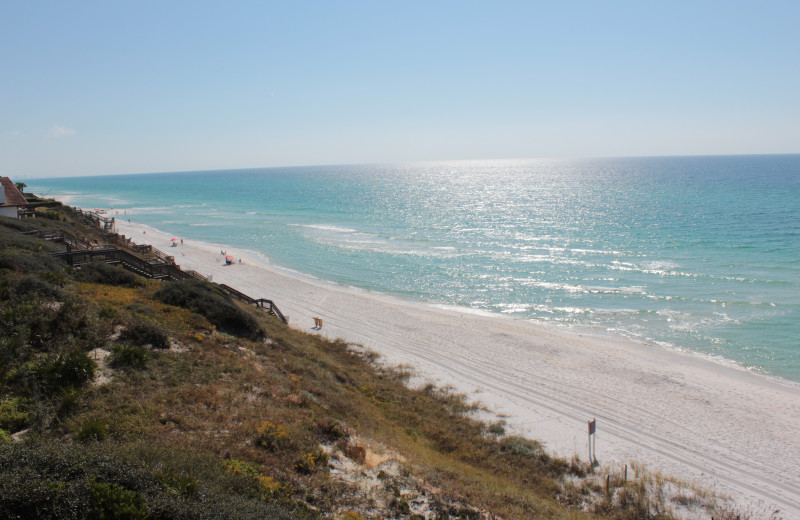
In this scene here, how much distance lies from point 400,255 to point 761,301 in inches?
1244

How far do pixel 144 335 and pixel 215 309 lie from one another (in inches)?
186

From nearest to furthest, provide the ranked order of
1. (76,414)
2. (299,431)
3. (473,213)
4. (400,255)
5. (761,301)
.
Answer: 1. (76,414)
2. (299,431)
3. (761,301)
4. (400,255)
5. (473,213)

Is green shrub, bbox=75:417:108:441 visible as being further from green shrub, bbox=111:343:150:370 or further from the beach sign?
the beach sign

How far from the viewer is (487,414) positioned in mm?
17016

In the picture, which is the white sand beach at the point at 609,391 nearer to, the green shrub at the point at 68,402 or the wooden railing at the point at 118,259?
the wooden railing at the point at 118,259

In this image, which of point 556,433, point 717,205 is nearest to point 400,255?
point 556,433

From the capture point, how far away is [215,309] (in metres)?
18.0

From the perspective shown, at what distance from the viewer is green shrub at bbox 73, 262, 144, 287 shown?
18.9 metres

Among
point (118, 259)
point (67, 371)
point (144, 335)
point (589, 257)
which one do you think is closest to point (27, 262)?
point (118, 259)

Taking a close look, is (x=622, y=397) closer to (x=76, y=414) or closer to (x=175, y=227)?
(x=76, y=414)

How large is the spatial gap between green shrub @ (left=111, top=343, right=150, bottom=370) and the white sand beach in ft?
40.4

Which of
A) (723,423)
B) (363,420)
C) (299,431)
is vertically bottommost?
(723,423)

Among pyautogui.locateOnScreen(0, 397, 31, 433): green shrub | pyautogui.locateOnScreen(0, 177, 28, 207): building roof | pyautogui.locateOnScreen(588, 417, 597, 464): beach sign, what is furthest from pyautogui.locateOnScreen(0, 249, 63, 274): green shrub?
pyautogui.locateOnScreen(588, 417, 597, 464): beach sign

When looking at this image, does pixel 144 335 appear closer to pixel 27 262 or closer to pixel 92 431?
pixel 92 431
